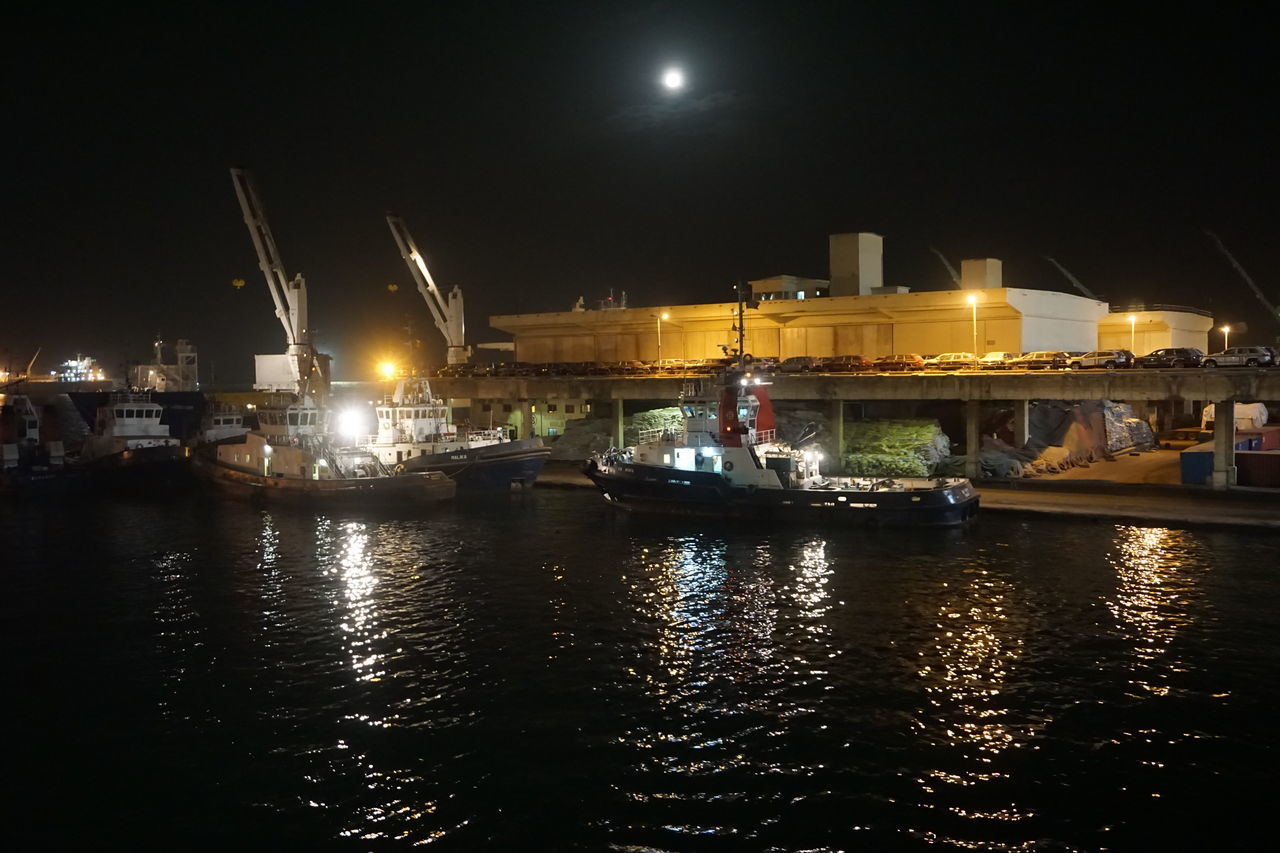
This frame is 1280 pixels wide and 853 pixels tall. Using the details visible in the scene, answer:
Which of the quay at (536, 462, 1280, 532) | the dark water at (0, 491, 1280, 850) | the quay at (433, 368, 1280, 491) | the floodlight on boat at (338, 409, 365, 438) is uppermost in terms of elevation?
the quay at (433, 368, 1280, 491)

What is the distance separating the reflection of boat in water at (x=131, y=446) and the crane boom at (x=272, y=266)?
9388 millimetres

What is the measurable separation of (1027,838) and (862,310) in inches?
1806

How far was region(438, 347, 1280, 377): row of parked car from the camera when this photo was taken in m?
40.8

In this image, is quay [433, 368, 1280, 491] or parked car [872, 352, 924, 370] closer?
quay [433, 368, 1280, 491]

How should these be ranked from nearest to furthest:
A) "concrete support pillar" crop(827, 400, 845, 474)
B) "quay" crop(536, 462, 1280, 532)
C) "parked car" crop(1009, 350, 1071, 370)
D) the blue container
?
"quay" crop(536, 462, 1280, 532), the blue container, "parked car" crop(1009, 350, 1071, 370), "concrete support pillar" crop(827, 400, 845, 474)

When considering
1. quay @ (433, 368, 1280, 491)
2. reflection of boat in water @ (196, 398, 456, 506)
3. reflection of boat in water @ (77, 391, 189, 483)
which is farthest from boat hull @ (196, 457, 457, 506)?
quay @ (433, 368, 1280, 491)

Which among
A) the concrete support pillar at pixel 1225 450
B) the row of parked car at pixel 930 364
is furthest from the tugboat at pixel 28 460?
the concrete support pillar at pixel 1225 450

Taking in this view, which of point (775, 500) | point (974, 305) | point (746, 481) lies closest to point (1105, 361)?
point (974, 305)

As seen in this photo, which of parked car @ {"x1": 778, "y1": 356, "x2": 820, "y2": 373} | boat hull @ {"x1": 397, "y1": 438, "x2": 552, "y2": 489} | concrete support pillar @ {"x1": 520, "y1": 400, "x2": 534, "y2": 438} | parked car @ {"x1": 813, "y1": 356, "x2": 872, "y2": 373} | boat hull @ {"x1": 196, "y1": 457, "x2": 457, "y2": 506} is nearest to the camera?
boat hull @ {"x1": 196, "y1": 457, "x2": 457, "y2": 506}

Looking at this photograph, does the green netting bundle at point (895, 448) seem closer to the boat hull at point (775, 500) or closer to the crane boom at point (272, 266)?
the boat hull at point (775, 500)

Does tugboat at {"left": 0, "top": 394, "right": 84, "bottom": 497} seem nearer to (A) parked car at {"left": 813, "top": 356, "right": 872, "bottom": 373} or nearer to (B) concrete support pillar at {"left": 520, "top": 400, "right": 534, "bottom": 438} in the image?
(B) concrete support pillar at {"left": 520, "top": 400, "right": 534, "bottom": 438}

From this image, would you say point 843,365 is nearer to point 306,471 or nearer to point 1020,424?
point 1020,424

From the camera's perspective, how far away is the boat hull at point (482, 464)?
1769 inches

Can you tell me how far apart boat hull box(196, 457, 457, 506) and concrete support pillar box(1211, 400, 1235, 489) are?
32.0 meters
